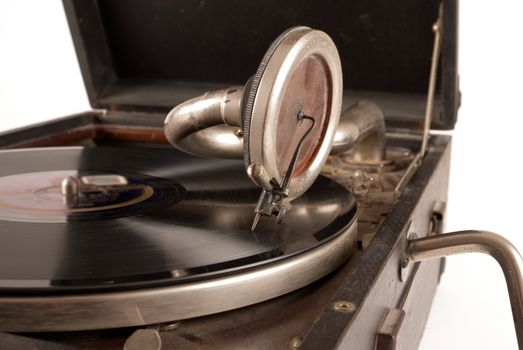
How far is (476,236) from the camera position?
4.21ft

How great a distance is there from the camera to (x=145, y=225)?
4.04 ft

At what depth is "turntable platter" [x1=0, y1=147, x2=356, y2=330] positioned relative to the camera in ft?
3.38

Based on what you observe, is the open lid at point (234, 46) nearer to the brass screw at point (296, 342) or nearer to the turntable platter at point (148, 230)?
the turntable platter at point (148, 230)

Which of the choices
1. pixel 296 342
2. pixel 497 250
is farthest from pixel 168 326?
pixel 497 250

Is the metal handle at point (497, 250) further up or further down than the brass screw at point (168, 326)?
further down

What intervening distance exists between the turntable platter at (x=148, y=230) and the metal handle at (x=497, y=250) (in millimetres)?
159

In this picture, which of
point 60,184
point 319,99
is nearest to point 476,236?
point 319,99

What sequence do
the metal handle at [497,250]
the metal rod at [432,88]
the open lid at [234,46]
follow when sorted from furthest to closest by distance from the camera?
the open lid at [234,46], the metal rod at [432,88], the metal handle at [497,250]

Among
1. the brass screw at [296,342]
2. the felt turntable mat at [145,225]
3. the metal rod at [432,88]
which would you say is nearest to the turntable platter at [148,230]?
the felt turntable mat at [145,225]

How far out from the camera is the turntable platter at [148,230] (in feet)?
3.38

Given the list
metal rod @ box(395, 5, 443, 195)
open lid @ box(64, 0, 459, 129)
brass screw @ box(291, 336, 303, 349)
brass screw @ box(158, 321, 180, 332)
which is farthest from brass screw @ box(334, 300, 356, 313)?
open lid @ box(64, 0, 459, 129)

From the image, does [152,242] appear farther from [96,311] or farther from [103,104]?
[103,104]

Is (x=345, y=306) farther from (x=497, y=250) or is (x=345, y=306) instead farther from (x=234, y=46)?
(x=234, y=46)

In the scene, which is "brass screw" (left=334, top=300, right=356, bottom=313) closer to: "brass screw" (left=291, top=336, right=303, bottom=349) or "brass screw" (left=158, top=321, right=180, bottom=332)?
"brass screw" (left=291, top=336, right=303, bottom=349)
